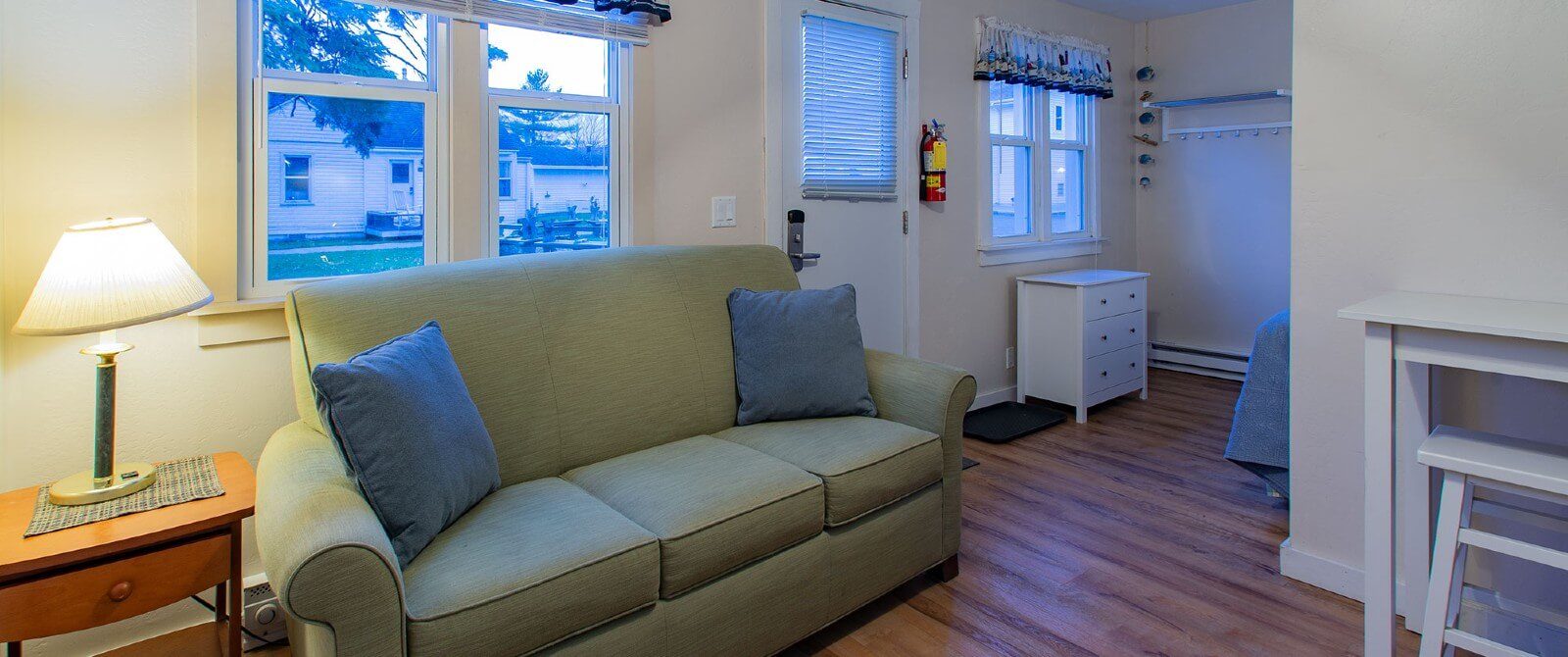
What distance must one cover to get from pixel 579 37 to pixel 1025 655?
2.28 metres

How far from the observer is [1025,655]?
211 centimetres

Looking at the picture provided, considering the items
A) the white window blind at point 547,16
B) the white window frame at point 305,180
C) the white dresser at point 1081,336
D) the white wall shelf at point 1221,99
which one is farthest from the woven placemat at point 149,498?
the white wall shelf at point 1221,99

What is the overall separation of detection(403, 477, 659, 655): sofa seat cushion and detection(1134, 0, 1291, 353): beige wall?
15.1 ft

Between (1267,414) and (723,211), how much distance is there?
208 centimetres

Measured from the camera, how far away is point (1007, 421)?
4230 millimetres

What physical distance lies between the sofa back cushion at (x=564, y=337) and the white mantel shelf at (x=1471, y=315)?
164 cm

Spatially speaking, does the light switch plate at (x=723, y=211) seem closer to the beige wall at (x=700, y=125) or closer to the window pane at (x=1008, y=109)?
the beige wall at (x=700, y=125)

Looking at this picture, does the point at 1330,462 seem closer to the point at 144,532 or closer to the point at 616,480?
the point at 616,480

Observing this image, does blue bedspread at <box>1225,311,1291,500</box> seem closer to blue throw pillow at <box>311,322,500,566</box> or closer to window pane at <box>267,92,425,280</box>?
blue throw pillow at <box>311,322,500,566</box>

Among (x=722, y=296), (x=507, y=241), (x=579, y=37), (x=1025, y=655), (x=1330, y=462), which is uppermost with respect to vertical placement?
(x=579, y=37)

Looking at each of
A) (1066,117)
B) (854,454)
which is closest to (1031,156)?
(1066,117)

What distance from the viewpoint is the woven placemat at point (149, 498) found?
63.4 inches

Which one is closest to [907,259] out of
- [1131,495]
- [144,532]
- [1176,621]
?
[1131,495]

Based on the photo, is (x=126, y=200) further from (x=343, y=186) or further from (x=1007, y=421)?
(x=1007, y=421)
